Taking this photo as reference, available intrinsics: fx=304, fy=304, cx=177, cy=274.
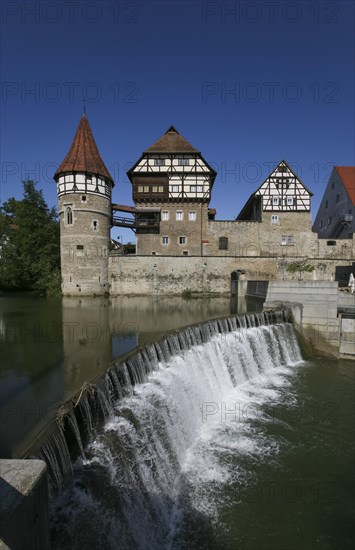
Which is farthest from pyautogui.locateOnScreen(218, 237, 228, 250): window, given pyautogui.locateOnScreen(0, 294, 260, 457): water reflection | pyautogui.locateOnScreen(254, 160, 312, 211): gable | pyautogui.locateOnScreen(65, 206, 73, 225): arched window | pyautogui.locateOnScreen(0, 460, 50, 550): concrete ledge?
pyautogui.locateOnScreen(0, 460, 50, 550): concrete ledge

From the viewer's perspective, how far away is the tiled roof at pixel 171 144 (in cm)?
3138

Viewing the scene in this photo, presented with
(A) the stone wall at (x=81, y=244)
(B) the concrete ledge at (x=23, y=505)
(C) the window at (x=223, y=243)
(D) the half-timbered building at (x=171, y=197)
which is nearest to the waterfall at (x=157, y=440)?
(B) the concrete ledge at (x=23, y=505)

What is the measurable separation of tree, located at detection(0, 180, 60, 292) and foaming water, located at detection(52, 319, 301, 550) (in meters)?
24.4

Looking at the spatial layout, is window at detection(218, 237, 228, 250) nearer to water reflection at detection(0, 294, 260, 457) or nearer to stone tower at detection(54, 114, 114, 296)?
water reflection at detection(0, 294, 260, 457)

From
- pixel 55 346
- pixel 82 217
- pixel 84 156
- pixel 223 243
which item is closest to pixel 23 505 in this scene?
pixel 55 346

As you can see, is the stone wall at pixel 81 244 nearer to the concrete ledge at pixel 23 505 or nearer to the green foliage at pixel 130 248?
the green foliage at pixel 130 248

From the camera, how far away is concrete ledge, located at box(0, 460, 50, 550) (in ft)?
4.92

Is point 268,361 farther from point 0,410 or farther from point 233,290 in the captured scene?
point 233,290

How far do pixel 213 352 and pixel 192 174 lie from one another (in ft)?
83.0

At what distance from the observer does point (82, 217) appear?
87.2 ft

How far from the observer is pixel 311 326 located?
13.8 m

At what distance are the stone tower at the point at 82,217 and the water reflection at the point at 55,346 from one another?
4.33 meters

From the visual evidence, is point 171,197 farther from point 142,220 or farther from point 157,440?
point 157,440

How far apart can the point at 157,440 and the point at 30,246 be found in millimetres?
30076
